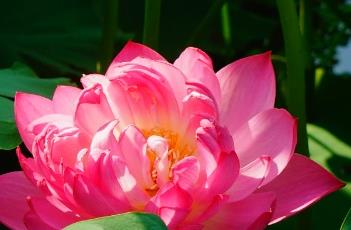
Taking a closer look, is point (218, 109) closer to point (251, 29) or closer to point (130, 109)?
point (130, 109)

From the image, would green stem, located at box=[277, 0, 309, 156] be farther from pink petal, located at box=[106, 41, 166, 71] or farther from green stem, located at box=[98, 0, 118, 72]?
green stem, located at box=[98, 0, 118, 72]

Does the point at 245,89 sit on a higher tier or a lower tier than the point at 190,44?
higher

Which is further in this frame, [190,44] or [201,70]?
[190,44]

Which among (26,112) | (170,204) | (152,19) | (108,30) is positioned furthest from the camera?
(108,30)

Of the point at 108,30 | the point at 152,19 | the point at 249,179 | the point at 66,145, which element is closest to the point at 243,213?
the point at 249,179

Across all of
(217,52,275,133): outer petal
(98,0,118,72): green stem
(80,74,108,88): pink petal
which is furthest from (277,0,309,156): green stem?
(98,0,118,72): green stem

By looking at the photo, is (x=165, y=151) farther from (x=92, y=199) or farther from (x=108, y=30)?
(x=108, y=30)

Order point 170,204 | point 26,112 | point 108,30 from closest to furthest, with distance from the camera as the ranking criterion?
point 170,204
point 26,112
point 108,30
